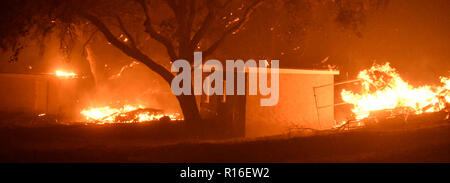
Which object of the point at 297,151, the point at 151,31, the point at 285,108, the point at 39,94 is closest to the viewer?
the point at 297,151

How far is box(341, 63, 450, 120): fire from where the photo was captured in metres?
16.5

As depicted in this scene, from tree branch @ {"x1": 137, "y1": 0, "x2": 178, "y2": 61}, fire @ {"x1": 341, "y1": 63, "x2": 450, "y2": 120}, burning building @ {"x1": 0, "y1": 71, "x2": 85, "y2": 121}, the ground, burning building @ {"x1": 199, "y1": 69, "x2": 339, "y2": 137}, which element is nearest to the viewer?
the ground

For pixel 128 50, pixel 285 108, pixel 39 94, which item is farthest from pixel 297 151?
pixel 39 94

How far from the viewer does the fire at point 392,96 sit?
54.1ft

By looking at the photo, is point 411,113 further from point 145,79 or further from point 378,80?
point 145,79

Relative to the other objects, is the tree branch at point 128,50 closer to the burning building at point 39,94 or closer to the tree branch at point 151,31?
the tree branch at point 151,31

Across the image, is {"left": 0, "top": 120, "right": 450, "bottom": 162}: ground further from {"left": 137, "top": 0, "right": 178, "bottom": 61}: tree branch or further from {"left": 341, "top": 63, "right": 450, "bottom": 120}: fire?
{"left": 341, "top": 63, "right": 450, "bottom": 120}: fire

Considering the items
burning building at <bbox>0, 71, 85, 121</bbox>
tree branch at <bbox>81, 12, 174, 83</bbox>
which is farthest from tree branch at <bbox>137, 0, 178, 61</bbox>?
burning building at <bbox>0, 71, 85, 121</bbox>

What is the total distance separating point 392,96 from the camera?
1892 cm

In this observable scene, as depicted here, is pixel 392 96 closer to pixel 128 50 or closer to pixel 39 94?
pixel 128 50

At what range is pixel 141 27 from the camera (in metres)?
19.8

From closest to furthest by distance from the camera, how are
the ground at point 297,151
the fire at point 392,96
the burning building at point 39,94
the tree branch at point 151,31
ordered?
the ground at point 297,151 → the tree branch at point 151,31 → the fire at point 392,96 → the burning building at point 39,94

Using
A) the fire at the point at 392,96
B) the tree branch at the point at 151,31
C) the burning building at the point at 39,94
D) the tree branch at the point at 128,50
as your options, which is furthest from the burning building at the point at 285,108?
the burning building at the point at 39,94
